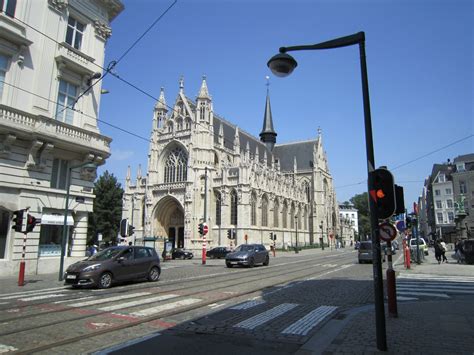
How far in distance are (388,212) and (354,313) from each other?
3.48 meters

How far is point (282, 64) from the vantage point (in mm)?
6203

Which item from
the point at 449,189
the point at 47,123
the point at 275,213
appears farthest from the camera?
the point at 449,189

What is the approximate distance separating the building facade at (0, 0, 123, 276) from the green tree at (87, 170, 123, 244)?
29.8 m

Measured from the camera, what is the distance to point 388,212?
536 centimetres

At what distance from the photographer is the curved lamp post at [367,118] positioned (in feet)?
16.5

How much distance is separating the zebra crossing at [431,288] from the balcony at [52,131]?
16.0 meters

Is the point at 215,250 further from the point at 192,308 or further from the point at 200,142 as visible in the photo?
the point at 192,308

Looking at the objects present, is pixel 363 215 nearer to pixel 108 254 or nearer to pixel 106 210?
pixel 106 210

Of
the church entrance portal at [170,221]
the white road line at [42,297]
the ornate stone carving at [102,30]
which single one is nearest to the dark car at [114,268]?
the white road line at [42,297]

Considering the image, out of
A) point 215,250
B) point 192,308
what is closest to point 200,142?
point 215,250

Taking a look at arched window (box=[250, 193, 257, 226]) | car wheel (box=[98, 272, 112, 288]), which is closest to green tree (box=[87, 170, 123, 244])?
arched window (box=[250, 193, 257, 226])

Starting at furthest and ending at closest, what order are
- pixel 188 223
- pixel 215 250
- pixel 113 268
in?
pixel 188 223 → pixel 215 250 → pixel 113 268

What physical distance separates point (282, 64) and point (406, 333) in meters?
5.06

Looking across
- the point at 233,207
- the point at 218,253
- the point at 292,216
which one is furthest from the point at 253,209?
the point at 292,216
